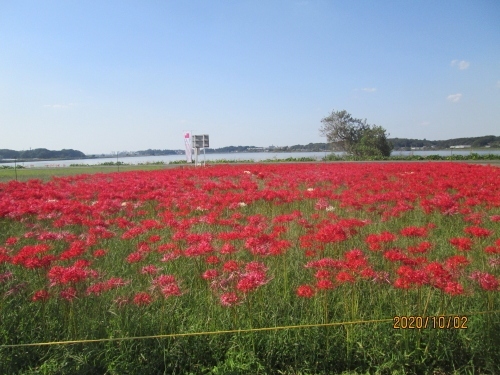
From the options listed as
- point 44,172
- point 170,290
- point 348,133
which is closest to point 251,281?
point 170,290

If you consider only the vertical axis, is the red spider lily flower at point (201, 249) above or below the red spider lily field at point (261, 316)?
above

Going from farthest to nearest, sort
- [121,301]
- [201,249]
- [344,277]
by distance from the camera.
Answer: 1. [201,249]
2. [121,301]
3. [344,277]

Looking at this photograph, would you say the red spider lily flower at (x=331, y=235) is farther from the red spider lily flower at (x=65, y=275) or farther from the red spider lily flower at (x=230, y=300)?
the red spider lily flower at (x=65, y=275)

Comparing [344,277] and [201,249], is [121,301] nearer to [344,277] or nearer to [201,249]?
[201,249]

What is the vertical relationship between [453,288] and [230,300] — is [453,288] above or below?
above

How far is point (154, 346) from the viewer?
266cm

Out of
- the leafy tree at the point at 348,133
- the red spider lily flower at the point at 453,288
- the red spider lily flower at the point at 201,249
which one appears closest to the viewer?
the red spider lily flower at the point at 453,288

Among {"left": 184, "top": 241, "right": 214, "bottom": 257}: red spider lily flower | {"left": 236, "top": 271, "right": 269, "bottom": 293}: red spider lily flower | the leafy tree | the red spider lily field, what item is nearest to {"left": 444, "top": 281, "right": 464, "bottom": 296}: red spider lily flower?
the red spider lily field

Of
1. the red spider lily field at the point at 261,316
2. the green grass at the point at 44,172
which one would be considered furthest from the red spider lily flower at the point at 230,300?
the green grass at the point at 44,172

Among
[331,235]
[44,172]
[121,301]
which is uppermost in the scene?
[44,172]

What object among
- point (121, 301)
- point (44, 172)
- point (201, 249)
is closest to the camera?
point (121, 301)

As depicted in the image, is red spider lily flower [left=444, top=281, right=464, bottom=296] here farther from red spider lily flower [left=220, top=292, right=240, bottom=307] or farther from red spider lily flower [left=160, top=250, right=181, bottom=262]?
red spider lily flower [left=160, top=250, right=181, bottom=262]

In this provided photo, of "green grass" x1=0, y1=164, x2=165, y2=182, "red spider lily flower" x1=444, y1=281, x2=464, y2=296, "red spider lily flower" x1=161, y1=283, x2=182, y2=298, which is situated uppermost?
"green grass" x1=0, y1=164, x2=165, y2=182

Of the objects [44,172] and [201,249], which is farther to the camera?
[44,172]
